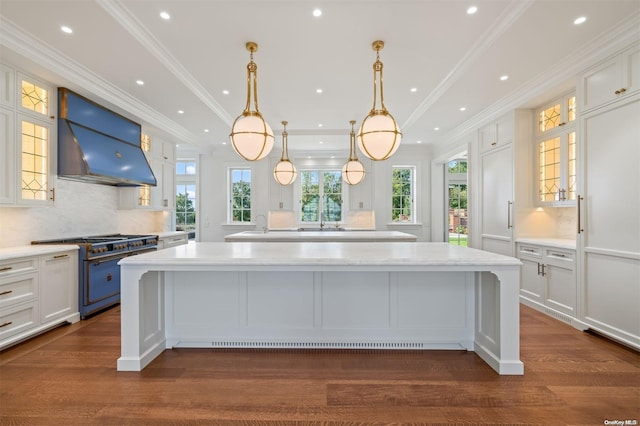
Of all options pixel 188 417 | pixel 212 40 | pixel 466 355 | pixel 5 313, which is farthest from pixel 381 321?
pixel 5 313

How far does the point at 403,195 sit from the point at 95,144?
638cm

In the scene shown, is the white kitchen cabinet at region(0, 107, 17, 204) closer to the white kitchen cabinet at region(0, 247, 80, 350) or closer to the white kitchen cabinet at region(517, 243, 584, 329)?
the white kitchen cabinet at region(0, 247, 80, 350)

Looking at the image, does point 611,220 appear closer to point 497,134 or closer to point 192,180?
point 497,134

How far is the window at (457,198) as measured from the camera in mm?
7379

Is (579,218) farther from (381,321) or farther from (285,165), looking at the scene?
(285,165)

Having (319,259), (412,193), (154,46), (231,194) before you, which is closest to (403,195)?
(412,193)

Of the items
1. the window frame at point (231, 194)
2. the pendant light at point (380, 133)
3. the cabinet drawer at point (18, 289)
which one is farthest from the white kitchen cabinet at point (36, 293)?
the window frame at point (231, 194)

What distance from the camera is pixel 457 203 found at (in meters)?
7.54

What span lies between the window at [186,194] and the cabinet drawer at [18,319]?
5.02m

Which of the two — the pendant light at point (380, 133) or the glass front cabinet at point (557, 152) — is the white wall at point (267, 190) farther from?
the pendant light at point (380, 133)

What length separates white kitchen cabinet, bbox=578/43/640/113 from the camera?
8.34ft

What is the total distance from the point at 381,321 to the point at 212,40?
3107mm

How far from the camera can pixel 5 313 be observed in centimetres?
257

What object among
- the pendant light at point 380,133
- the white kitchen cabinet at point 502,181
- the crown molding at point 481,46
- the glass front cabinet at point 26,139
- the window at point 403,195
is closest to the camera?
the crown molding at point 481,46
